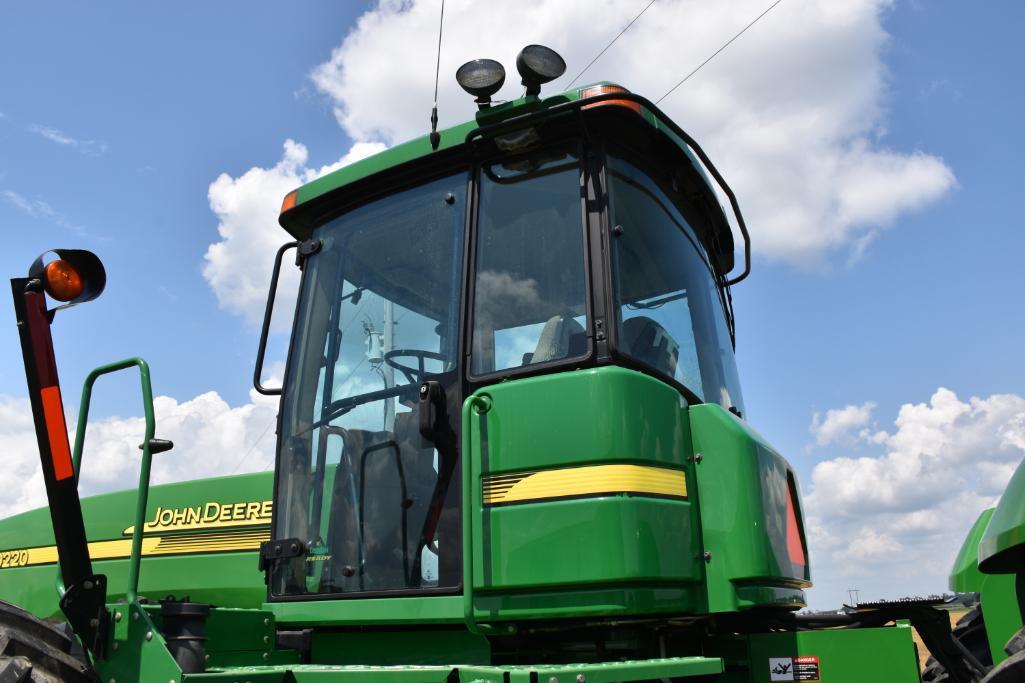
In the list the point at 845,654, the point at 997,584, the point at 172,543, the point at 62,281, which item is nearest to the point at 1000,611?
the point at 997,584

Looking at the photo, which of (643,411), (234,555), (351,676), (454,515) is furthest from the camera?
(234,555)

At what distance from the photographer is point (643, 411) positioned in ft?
10.2

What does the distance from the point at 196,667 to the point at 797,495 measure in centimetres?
258

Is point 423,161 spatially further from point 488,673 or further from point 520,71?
point 488,673

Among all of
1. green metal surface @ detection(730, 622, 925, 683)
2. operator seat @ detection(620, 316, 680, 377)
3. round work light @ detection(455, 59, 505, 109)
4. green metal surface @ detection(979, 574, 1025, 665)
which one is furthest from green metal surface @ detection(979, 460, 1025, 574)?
round work light @ detection(455, 59, 505, 109)

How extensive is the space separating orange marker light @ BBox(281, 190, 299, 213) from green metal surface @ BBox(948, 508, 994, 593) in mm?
4147

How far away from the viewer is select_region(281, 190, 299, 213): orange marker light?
4.23m

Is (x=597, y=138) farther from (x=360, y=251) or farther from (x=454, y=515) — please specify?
(x=454, y=515)

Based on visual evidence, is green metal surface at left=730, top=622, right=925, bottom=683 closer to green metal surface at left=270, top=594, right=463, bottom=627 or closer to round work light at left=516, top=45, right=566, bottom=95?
green metal surface at left=270, top=594, right=463, bottom=627

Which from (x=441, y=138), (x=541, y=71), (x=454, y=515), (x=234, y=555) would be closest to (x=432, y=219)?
(x=441, y=138)

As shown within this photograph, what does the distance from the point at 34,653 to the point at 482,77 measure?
8.81 feet

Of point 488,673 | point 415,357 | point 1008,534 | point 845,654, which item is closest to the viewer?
point 488,673

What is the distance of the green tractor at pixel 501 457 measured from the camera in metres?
3.03

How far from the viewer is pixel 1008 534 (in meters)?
3.28
